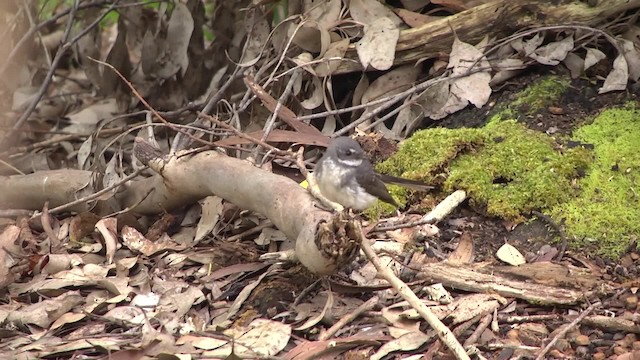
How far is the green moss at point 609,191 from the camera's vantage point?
4309 mm

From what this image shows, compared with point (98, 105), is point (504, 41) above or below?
above

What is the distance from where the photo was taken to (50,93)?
7.93 m

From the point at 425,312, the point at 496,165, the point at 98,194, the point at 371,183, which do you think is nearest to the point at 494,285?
the point at 425,312

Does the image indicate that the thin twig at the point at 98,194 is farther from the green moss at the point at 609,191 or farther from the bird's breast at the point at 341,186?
the green moss at the point at 609,191

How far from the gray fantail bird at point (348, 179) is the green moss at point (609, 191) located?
97 centimetres

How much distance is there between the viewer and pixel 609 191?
4.54m

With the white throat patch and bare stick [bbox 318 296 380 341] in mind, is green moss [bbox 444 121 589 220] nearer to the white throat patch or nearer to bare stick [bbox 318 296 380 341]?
the white throat patch

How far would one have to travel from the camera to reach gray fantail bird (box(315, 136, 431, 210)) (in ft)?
14.3


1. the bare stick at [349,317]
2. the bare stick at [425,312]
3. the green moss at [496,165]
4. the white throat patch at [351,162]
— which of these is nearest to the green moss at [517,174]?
the green moss at [496,165]

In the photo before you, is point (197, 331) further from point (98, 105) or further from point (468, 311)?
point (98, 105)

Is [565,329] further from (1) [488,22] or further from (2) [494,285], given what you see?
(1) [488,22]

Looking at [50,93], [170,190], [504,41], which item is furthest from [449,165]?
[50,93]

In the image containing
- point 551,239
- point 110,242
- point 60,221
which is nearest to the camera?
point 551,239

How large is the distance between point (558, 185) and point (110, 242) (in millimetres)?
2483
